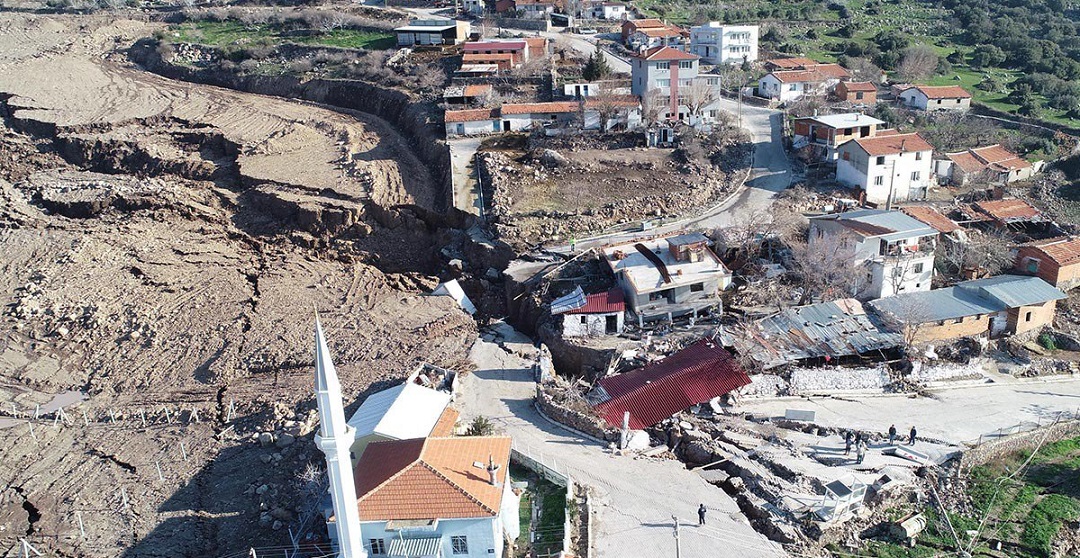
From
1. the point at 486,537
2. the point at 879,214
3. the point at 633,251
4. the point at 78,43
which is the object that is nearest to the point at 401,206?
the point at 633,251

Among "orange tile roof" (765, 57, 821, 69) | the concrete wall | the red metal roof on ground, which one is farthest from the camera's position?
"orange tile roof" (765, 57, 821, 69)

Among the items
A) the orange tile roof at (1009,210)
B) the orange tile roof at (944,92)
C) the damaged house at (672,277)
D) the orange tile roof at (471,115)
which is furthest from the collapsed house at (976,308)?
the orange tile roof at (471,115)

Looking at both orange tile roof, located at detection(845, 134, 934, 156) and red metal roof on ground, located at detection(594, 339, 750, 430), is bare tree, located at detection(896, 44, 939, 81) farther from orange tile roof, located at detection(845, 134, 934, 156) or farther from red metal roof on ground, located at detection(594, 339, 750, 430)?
red metal roof on ground, located at detection(594, 339, 750, 430)


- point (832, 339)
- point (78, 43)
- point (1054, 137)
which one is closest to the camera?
point (832, 339)

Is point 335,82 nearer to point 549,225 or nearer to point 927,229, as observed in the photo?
point 549,225

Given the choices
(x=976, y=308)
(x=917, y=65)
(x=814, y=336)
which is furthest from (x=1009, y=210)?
(x=917, y=65)

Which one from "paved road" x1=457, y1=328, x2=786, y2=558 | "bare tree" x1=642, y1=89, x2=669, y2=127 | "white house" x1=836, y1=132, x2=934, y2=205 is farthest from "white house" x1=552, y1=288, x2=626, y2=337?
"bare tree" x1=642, y1=89, x2=669, y2=127
